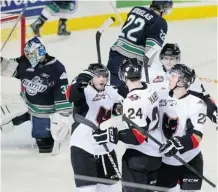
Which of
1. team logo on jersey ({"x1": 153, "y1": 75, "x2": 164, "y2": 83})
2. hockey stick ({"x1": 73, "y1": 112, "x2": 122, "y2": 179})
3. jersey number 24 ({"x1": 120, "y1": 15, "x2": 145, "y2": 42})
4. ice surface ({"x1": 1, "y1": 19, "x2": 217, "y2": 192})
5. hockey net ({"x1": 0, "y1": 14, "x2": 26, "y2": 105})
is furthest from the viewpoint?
hockey net ({"x1": 0, "y1": 14, "x2": 26, "y2": 105})

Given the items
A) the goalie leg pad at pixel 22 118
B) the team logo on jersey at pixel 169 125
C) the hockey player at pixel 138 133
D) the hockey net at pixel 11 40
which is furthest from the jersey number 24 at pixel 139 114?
the hockey net at pixel 11 40

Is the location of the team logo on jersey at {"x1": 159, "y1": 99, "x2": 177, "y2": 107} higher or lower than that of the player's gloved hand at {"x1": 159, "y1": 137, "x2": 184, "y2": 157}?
higher

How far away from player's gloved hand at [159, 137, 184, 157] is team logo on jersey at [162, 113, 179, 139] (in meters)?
0.09

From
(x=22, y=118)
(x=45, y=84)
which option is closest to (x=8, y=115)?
(x=22, y=118)

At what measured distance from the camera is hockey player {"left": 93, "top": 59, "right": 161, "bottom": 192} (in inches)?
129

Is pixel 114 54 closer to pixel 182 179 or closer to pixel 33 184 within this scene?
pixel 33 184

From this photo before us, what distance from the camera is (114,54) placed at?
16.8 feet

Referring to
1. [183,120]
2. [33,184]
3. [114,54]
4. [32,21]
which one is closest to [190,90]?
[183,120]

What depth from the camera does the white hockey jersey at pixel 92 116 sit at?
11.6 feet

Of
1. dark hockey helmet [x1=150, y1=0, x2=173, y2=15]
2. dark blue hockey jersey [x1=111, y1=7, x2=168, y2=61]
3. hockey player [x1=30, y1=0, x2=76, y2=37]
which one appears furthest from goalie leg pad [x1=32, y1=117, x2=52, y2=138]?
hockey player [x1=30, y1=0, x2=76, y2=37]

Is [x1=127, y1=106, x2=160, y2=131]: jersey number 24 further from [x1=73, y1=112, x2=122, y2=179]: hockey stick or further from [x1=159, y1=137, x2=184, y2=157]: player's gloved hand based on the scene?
[x1=73, y1=112, x2=122, y2=179]: hockey stick

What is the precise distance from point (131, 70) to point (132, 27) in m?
1.67

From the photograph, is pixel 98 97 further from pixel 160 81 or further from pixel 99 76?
pixel 160 81

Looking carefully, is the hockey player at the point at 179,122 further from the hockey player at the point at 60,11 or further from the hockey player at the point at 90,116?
the hockey player at the point at 60,11
